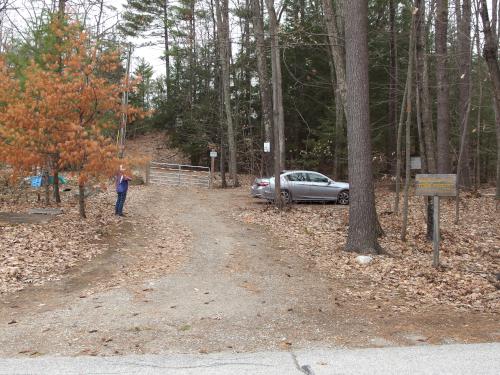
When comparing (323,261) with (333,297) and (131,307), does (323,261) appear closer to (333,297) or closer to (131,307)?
(333,297)

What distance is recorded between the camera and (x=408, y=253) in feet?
37.6

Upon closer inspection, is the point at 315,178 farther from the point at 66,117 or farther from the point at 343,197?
the point at 66,117

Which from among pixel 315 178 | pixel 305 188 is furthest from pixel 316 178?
pixel 305 188

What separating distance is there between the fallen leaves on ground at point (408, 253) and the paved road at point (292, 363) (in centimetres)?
Answer: 203

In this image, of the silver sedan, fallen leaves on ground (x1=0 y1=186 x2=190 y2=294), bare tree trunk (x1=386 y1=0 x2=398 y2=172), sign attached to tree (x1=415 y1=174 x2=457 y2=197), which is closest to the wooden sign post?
sign attached to tree (x1=415 y1=174 x2=457 y2=197)

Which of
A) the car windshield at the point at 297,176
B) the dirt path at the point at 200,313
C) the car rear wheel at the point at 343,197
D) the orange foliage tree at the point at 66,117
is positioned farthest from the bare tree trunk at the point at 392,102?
the dirt path at the point at 200,313

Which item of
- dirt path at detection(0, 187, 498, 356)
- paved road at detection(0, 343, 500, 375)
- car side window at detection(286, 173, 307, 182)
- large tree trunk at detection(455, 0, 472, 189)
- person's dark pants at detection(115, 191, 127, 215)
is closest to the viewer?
paved road at detection(0, 343, 500, 375)

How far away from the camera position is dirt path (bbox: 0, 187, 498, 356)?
18.9 feet

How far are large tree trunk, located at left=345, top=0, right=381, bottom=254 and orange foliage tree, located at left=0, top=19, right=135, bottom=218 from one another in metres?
6.00

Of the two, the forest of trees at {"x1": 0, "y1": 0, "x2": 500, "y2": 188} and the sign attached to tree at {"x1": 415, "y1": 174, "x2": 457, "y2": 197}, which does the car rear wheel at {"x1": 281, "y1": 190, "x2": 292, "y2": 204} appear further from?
the sign attached to tree at {"x1": 415, "y1": 174, "x2": 457, "y2": 197}

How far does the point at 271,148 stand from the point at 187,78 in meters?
15.8

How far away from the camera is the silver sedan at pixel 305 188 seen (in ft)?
64.5

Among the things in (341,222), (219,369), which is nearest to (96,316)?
(219,369)

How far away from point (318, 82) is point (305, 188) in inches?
383
